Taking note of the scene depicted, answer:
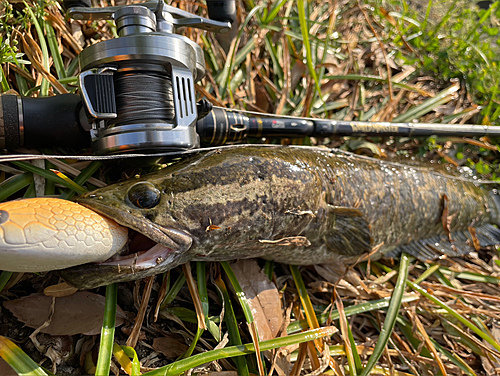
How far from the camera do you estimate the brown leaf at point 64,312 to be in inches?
67.2

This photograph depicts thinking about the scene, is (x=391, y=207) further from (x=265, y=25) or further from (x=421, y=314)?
(x=265, y=25)

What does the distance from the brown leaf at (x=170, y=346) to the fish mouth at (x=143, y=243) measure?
54 centimetres

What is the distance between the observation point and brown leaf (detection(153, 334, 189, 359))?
188 centimetres

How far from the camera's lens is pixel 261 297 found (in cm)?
209

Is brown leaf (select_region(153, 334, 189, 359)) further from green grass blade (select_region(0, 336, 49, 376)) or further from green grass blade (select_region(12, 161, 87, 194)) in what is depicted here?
green grass blade (select_region(12, 161, 87, 194))

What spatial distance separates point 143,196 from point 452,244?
2.53m

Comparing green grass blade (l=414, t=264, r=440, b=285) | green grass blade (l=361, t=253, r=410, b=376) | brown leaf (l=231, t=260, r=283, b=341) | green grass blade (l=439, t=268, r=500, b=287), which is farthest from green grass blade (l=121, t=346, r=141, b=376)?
green grass blade (l=439, t=268, r=500, b=287)

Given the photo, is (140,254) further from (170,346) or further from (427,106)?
(427,106)

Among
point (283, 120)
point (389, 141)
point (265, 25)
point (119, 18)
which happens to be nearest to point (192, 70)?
point (119, 18)

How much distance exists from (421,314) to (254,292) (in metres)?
1.32

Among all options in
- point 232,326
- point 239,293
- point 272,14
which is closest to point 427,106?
point 272,14

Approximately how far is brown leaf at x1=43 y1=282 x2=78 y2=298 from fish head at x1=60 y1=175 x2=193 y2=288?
23cm

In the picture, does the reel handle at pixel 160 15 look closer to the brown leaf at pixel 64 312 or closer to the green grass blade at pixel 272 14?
the green grass blade at pixel 272 14

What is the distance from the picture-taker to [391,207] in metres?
2.47
